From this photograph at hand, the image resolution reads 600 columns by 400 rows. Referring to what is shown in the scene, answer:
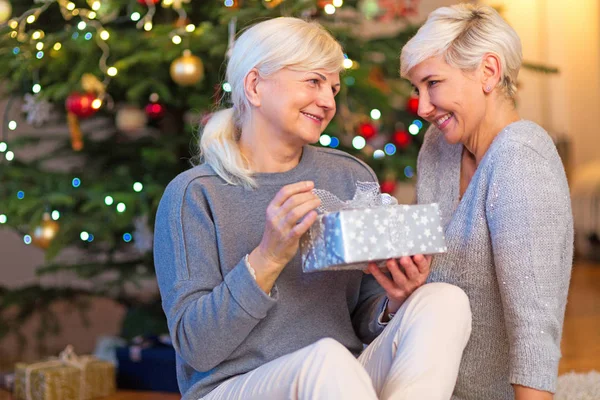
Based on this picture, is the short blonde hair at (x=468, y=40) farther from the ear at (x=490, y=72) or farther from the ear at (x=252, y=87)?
the ear at (x=252, y=87)

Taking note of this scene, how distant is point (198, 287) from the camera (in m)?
1.48

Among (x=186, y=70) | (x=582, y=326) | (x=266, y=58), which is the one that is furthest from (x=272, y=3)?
(x=582, y=326)

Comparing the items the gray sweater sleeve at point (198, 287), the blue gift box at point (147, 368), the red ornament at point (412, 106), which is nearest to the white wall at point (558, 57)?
the red ornament at point (412, 106)

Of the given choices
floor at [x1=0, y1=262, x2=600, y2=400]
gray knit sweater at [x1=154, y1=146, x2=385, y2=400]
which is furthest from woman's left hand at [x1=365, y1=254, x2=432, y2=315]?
floor at [x1=0, y1=262, x2=600, y2=400]

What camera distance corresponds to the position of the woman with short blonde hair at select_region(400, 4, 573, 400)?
1458 millimetres

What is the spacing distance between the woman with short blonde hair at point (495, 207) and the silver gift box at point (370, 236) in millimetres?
176

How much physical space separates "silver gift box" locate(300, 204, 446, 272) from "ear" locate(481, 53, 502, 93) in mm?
339

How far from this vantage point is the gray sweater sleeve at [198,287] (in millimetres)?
1408

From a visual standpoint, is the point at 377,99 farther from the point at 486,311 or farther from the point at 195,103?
the point at 486,311

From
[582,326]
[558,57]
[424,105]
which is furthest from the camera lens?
[558,57]

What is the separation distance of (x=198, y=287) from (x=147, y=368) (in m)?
1.44

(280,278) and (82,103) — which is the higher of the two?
(280,278)

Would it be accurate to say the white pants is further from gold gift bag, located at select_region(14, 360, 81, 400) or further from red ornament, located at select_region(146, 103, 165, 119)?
red ornament, located at select_region(146, 103, 165, 119)

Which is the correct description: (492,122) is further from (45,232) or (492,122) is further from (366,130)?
(45,232)
